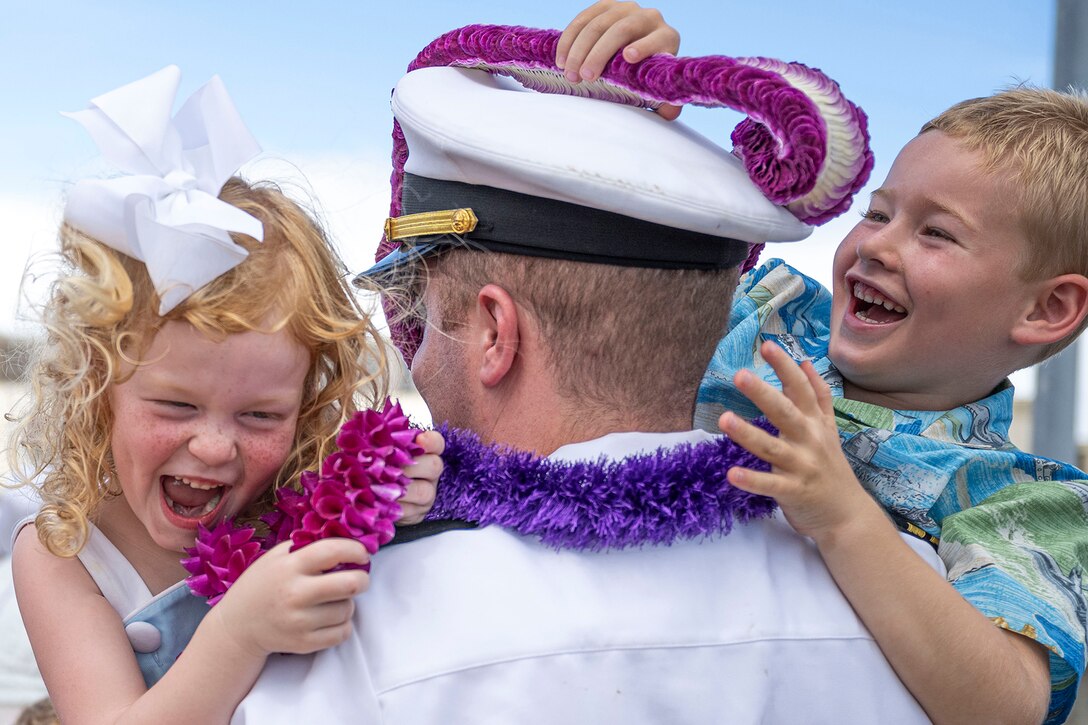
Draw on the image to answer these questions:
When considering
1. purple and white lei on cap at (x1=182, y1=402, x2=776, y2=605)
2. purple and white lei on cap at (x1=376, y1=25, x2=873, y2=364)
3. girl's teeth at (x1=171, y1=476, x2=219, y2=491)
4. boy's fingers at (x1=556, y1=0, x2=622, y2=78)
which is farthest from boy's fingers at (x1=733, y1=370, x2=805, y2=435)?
girl's teeth at (x1=171, y1=476, x2=219, y2=491)

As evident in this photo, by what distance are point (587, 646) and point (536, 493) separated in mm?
217

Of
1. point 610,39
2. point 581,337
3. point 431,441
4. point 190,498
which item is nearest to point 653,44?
point 610,39

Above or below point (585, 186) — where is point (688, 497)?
below

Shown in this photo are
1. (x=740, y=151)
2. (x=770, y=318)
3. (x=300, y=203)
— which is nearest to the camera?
(x=740, y=151)

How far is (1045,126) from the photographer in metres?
2.16

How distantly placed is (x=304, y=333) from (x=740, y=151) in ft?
2.60

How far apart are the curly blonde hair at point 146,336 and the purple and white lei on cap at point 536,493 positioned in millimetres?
306

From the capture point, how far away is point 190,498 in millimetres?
1783

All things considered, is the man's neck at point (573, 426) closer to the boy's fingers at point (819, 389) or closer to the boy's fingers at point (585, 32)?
the boy's fingers at point (819, 389)

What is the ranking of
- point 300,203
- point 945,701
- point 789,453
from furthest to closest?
point 300,203 < point 945,701 < point 789,453

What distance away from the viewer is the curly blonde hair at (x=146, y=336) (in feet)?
5.38

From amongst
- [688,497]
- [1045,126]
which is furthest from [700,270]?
[1045,126]

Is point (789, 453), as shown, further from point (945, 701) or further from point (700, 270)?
point (945, 701)

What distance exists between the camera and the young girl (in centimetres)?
155
